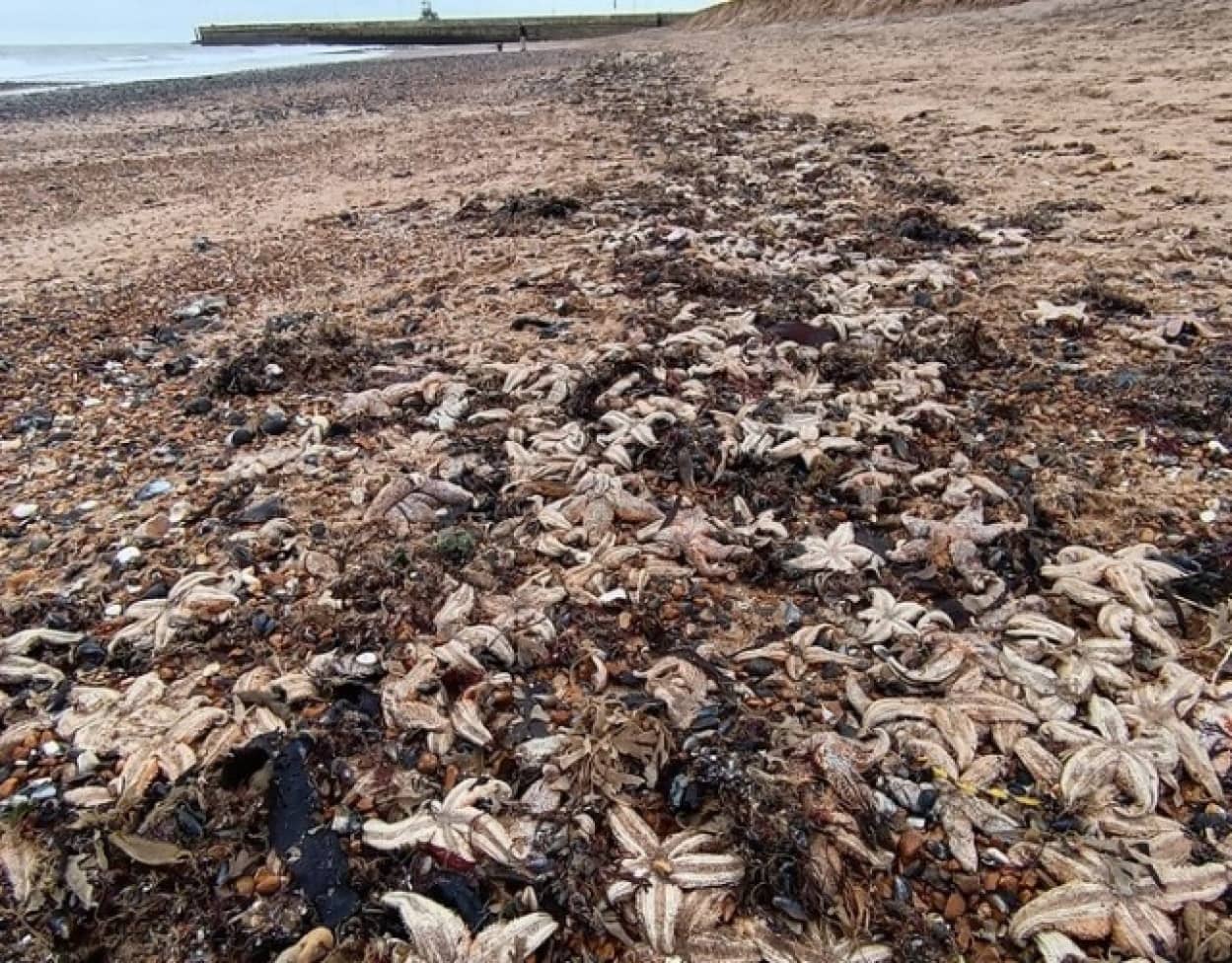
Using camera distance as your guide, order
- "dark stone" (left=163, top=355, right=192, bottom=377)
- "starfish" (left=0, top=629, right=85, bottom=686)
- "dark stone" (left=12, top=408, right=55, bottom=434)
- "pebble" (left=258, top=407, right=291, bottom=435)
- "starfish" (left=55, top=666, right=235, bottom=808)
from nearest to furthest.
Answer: "starfish" (left=55, top=666, right=235, bottom=808) < "starfish" (left=0, top=629, right=85, bottom=686) < "pebble" (left=258, top=407, right=291, bottom=435) < "dark stone" (left=12, top=408, right=55, bottom=434) < "dark stone" (left=163, top=355, right=192, bottom=377)

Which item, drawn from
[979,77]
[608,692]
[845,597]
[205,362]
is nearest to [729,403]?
[845,597]

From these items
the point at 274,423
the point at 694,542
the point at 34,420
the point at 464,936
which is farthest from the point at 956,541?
the point at 34,420

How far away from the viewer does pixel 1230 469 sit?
4.36 metres

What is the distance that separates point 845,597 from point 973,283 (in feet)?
15.8

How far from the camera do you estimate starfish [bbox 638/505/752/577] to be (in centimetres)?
404

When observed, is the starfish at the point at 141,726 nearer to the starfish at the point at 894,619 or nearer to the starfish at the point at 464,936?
the starfish at the point at 464,936

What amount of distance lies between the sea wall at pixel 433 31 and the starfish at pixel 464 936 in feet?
309

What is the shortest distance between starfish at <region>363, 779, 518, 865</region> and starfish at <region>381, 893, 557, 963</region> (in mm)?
207

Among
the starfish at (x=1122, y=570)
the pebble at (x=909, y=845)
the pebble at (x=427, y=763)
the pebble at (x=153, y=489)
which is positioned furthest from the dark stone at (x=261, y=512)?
the starfish at (x=1122, y=570)

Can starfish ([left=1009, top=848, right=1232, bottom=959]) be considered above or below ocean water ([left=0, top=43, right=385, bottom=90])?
below

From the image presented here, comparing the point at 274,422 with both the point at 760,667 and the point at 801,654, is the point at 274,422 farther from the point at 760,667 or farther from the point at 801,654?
the point at 801,654

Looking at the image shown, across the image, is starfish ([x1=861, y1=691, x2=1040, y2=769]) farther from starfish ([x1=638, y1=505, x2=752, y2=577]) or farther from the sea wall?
the sea wall

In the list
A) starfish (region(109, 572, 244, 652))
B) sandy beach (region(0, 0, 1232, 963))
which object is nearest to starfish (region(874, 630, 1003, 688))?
sandy beach (region(0, 0, 1232, 963))

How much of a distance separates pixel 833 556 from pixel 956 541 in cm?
67
